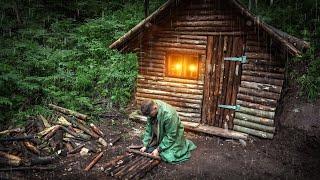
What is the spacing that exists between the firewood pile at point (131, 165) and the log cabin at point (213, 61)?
3.02 metres

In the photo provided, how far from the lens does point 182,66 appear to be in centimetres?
984

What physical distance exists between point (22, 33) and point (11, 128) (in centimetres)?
683

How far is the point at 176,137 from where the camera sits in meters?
7.35

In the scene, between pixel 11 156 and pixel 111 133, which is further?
pixel 111 133

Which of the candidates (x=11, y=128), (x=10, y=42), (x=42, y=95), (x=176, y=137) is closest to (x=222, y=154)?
(x=176, y=137)

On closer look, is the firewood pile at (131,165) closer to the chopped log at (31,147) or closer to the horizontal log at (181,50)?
the chopped log at (31,147)

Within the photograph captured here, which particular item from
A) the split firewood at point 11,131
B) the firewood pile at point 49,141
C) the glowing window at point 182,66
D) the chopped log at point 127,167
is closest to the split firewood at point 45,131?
the firewood pile at point 49,141

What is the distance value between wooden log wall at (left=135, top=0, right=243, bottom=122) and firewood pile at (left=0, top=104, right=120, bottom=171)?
250 cm

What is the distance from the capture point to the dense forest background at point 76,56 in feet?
33.9

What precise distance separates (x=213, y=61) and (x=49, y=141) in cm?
538

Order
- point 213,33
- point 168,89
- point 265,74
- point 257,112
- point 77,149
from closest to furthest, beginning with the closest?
point 77,149 < point 265,74 < point 257,112 < point 213,33 < point 168,89

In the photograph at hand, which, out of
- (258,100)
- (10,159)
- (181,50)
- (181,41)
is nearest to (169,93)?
(181,50)

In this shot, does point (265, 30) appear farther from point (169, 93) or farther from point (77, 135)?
point (77, 135)

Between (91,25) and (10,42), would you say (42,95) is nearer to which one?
(10,42)
